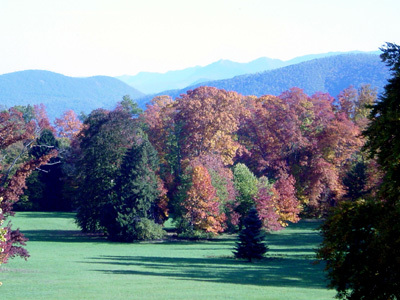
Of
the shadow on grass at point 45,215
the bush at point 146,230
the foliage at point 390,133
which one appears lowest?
the shadow on grass at point 45,215

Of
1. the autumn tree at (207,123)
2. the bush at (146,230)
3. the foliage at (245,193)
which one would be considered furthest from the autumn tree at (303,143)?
the bush at (146,230)

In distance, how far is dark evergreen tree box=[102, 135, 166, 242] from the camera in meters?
47.1

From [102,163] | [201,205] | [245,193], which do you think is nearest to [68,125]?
[102,163]

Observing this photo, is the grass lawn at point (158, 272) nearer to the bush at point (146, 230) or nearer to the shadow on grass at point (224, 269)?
the shadow on grass at point (224, 269)

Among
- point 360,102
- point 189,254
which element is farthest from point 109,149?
point 360,102

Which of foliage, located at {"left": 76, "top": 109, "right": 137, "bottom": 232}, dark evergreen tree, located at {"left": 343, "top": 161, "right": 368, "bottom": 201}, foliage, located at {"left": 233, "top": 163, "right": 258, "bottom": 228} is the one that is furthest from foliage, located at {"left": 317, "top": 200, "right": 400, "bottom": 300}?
dark evergreen tree, located at {"left": 343, "top": 161, "right": 368, "bottom": 201}

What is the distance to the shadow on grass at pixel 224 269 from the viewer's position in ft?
89.5

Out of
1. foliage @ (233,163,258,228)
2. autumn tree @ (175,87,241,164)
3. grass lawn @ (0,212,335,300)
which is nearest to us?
grass lawn @ (0,212,335,300)

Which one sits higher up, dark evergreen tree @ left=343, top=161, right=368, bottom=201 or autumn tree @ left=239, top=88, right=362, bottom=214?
autumn tree @ left=239, top=88, right=362, bottom=214

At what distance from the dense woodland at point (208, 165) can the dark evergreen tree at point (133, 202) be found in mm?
81

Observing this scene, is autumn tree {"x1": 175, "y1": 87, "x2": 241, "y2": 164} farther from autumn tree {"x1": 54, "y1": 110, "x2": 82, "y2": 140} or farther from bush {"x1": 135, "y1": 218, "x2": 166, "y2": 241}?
autumn tree {"x1": 54, "y1": 110, "x2": 82, "y2": 140}

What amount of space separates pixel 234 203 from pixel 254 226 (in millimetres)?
15347

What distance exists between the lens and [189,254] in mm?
38750

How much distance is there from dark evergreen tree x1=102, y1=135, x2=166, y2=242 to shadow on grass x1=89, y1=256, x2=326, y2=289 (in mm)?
10559
